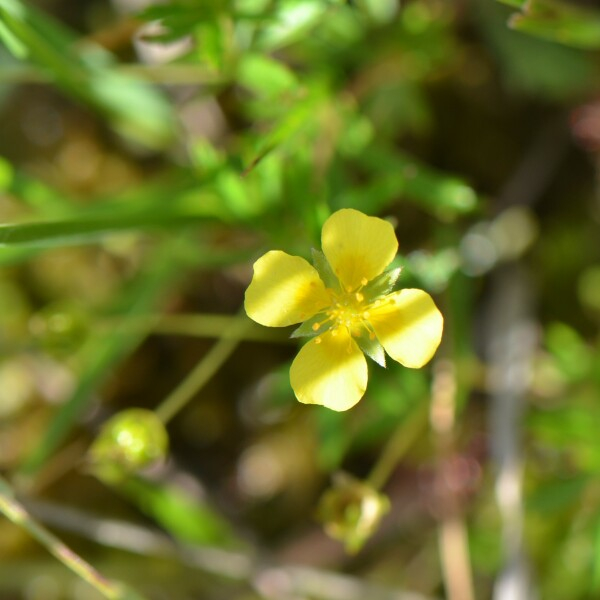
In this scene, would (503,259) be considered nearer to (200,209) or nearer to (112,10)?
(200,209)

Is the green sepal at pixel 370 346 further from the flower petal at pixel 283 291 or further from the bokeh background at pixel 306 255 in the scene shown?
the bokeh background at pixel 306 255

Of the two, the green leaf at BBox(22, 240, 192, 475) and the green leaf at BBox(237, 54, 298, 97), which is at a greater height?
the green leaf at BBox(237, 54, 298, 97)

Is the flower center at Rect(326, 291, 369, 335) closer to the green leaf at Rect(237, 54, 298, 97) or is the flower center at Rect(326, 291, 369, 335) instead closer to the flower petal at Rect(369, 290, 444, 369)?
the flower petal at Rect(369, 290, 444, 369)

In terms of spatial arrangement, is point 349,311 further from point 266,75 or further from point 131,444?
point 266,75

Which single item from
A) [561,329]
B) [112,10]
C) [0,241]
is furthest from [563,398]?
[112,10]

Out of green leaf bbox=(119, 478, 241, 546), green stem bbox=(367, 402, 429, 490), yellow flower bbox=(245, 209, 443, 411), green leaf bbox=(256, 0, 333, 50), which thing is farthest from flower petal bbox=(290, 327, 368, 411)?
green leaf bbox=(119, 478, 241, 546)

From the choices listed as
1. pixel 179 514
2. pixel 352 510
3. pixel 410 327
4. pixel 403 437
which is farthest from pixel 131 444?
pixel 403 437
